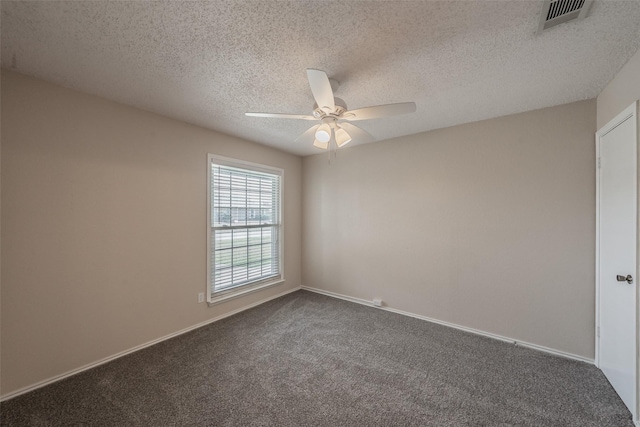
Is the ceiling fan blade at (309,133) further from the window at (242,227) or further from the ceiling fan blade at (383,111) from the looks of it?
the window at (242,227)

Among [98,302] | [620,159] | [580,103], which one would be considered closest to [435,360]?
[620,159]

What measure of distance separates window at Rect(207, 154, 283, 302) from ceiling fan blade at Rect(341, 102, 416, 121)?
2.04 metres

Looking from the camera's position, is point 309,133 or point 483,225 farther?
point 483,225

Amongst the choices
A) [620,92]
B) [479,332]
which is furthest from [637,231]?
[479,332]

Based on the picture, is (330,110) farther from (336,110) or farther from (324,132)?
(324,132)

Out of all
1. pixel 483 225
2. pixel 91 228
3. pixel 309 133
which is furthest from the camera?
pixel 483 225

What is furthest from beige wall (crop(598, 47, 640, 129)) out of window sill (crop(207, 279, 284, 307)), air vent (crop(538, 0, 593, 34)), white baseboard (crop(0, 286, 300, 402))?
white baseboard (crop(0, 286, 300, 402))

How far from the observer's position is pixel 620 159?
1.81m

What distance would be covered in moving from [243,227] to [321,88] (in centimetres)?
245

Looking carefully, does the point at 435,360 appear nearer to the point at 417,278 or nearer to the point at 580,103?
the point at 417,278

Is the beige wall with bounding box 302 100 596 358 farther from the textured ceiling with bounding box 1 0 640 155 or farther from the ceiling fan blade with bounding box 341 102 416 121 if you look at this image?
the ceiling fan blade with bounding box 341 102 416 121

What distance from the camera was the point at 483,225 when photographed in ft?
8.95

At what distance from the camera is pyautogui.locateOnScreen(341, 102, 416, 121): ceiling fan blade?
1633 mm

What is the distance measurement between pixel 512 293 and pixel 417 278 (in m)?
0.98
